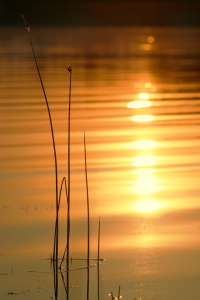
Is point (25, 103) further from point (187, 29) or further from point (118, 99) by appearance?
point (187, 29)

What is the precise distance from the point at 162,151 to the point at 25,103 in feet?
6.28

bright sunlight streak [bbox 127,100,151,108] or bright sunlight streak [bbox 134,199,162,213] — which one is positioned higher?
bright sunlight streak [bbox 127,100,151,108]

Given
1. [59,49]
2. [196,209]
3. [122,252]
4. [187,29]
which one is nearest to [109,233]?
[122,252]

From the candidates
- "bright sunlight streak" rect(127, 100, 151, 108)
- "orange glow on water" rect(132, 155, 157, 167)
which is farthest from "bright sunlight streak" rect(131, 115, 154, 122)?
"orange glow on water" rect(132, 155, 157, 167)

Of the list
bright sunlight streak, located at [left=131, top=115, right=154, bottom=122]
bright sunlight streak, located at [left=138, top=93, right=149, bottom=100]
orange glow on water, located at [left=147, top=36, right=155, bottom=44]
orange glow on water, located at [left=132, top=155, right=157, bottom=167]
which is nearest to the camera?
orange glow on water, located at [left=132, top=155, right=157, bottom=167]

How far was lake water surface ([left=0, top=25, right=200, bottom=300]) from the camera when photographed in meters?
1.89

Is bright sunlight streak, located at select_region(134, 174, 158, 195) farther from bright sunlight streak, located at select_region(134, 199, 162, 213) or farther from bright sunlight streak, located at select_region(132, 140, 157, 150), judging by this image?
bright sunlight streak, located at select_region(132, 140, 157, 150)

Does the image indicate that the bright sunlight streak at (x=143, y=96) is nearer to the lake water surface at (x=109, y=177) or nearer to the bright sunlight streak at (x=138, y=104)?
the lake water surface at (x=109, y=177)

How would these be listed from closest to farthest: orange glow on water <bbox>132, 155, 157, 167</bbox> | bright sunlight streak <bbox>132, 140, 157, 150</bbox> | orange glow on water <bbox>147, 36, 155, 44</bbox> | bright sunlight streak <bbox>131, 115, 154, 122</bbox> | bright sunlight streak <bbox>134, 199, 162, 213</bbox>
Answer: bright sunlight streak <bbox>134, 199, 162, 213</bbox>
orange glow on water <bbox>132, 155, 157, 167</bbox>
bright sunlight streak <bbox>132, 140, 157, 150</bbox>
bright sunlight streak <bbox>131, 115, 154, 122</bbox>
orange glow on water <bbox>147, 36, 155, 44</bbox>

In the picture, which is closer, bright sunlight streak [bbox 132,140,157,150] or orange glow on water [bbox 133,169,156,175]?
orange glow on water [bbox 133,169,156,175]

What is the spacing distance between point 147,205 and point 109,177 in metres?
0.52

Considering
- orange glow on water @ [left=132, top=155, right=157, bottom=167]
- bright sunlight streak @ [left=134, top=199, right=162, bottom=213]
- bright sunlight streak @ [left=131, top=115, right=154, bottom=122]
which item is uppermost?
bright sunlight streak @ [left=131, top=115, right=154, bottom=122]

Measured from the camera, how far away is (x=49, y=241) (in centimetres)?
220

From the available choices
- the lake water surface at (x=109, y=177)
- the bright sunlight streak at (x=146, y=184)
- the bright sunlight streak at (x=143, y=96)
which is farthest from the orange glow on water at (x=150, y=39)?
the bright sunlight streak at (x=146, y=184)
